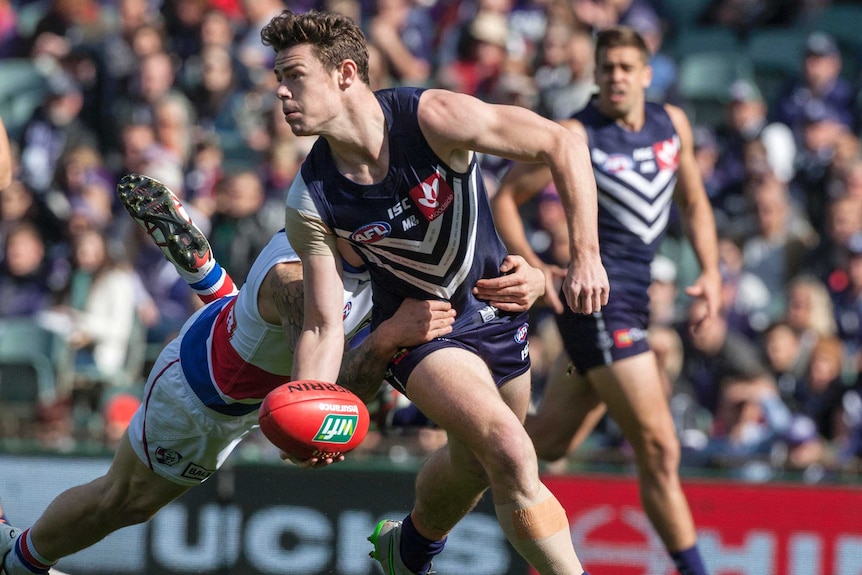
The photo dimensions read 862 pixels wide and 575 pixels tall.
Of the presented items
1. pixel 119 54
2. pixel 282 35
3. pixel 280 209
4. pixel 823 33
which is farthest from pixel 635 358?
pixel 119 54

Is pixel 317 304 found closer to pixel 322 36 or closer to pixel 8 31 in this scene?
pixel 322 36

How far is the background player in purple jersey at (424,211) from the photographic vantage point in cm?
472

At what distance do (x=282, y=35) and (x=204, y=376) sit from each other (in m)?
1.48

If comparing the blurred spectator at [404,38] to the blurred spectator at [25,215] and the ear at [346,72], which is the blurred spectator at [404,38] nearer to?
the blurred spectator at [25,215]

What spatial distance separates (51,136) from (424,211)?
840cm

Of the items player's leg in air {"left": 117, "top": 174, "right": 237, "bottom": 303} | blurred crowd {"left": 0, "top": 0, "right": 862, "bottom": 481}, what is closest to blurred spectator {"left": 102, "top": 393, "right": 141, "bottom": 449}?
blurred crowd {"left": 0, "top": 0, "right": 862, "bottom": 481}

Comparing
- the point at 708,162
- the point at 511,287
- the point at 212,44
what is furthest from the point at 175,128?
the point at 511,287

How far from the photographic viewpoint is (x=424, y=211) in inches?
192

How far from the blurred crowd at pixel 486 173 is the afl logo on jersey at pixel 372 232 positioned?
167 centimetres

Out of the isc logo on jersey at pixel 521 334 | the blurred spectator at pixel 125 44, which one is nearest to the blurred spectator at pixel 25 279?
the blurred spectator at pixel 125 44

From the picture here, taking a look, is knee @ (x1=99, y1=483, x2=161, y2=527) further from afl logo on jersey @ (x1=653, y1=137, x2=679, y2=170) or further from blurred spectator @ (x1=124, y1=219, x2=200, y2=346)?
blurred spectator @ (x1=124, y1=219, x2=200, y2=346)

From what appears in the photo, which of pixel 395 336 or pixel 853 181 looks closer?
pixel 395 336

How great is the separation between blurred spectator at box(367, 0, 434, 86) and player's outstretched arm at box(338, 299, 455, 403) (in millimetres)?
6915

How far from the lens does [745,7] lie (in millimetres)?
12859
